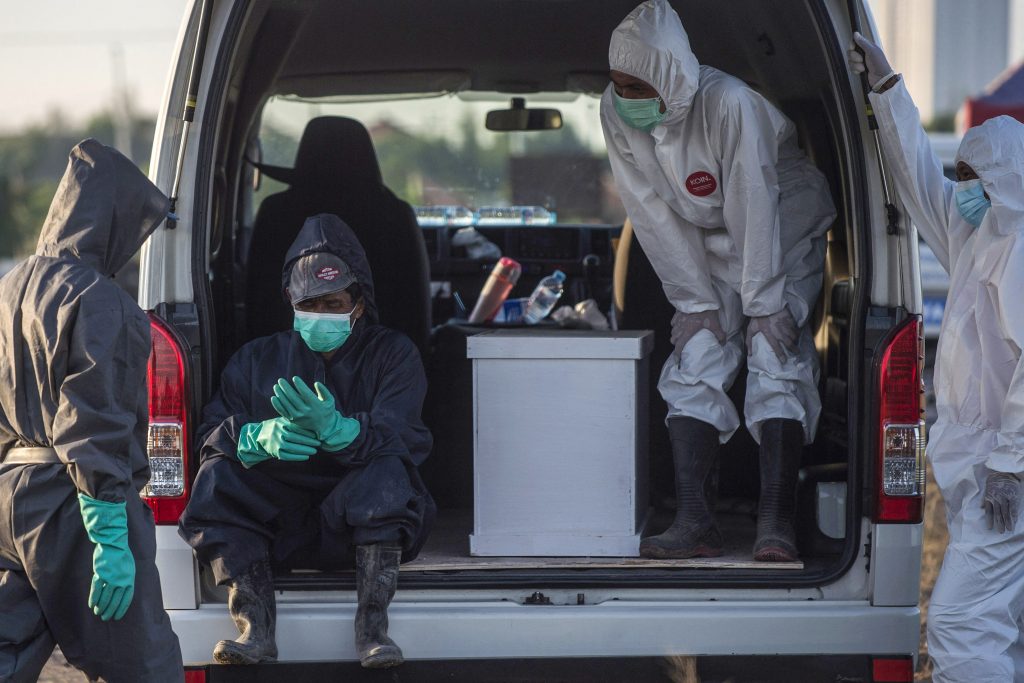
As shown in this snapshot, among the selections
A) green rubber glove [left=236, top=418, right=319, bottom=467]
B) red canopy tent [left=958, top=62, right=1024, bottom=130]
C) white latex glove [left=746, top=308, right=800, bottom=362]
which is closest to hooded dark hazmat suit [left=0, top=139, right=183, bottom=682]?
green rubber glove [left=236, top=418, right=319, bottom=467]

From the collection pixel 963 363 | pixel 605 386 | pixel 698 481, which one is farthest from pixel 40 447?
pixel 963 363

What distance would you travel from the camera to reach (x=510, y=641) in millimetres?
3029

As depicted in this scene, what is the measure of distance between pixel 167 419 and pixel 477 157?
2.55m

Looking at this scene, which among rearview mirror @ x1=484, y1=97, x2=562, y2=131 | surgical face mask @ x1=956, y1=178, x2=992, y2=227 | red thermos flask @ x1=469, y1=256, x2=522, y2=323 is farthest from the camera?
rearview mirror @ x1=484, y1=97, x2=562, y2=131

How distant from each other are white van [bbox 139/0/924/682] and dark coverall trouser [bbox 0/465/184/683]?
294mm

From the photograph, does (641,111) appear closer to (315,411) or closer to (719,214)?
(719,214)

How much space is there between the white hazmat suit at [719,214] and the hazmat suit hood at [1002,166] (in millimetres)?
557

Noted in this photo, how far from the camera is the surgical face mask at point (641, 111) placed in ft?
11.7

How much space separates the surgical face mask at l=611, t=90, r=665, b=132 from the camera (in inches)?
140

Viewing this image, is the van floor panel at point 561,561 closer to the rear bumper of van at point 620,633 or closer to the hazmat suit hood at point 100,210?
the rear bumper of van at point 620,633

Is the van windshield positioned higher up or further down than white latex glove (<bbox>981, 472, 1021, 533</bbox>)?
higher up

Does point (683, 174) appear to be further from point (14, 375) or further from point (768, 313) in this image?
point (14, 375)

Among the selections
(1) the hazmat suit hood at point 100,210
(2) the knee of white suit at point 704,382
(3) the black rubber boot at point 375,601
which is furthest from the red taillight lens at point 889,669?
(1) the hazmat suit hood at point 100,210

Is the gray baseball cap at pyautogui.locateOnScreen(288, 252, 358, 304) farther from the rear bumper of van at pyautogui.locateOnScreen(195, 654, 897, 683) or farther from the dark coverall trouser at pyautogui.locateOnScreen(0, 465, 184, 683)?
the rear bumper of van at pyautogui.locateOnScreen(195, 654, 897, 683)
